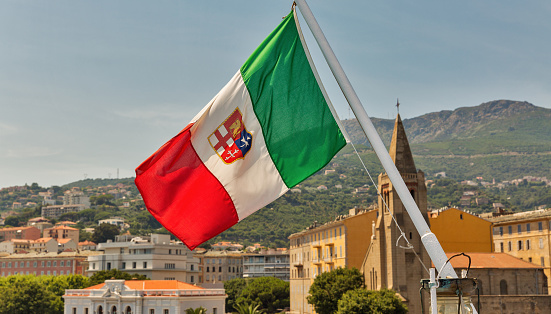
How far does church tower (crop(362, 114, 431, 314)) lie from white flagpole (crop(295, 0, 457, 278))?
64.1 m

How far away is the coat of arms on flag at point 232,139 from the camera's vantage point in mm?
11594

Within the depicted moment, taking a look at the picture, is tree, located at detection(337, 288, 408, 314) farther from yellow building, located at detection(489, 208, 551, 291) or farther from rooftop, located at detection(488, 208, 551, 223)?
rooftop, located at detection(488, 208, 551, 223)

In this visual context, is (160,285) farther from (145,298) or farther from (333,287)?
(333,287)

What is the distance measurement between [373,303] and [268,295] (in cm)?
5898

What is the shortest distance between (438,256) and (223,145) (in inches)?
181

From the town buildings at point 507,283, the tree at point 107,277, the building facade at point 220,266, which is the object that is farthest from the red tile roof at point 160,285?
the building facade at point 220,266

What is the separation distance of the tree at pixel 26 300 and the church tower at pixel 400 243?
176 ft

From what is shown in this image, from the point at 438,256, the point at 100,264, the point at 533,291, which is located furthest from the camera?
the point at 100,264

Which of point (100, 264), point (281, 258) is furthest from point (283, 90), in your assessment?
point (281, 258)

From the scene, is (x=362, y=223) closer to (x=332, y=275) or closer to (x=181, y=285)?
(x=332, y=275)

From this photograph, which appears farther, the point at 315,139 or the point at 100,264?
the point at 100,264

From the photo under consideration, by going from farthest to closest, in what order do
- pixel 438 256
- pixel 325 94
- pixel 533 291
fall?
pixel 533 291 → pixel 325 94 → pixel 438 256

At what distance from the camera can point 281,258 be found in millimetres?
172375

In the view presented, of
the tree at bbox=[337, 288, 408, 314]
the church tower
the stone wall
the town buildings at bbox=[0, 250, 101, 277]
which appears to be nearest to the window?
the stone wall
